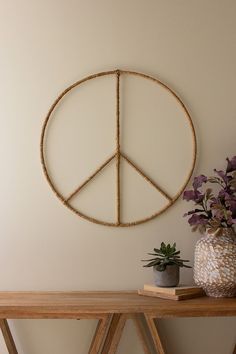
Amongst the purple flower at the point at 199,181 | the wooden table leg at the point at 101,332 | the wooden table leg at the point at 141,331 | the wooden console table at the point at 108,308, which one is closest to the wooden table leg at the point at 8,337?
the wooden console table at the point at 108,308

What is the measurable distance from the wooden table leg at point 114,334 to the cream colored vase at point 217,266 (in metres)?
0.29

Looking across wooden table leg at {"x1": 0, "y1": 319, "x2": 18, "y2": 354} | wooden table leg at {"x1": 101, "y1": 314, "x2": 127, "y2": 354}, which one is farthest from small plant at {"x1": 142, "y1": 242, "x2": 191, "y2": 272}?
wooden table leg at {"x1": 0, "y1": 319, "x2": 18, "y2": 354}

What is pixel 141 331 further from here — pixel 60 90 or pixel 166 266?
pixel 60 90

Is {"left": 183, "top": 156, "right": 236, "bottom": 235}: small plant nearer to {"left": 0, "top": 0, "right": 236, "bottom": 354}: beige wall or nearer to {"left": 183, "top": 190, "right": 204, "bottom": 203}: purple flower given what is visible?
{"left": 183, "top": 190, "right": 204, "bottom": 203}: purple flower

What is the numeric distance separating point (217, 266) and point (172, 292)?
171 mm

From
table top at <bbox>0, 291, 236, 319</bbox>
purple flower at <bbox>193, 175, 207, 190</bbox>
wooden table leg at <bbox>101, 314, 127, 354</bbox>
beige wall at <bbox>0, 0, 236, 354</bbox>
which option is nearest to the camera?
table top at <bbox>0, 291, 236, 319</bbox>

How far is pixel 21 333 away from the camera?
191 cm

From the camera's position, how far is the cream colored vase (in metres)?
1.71

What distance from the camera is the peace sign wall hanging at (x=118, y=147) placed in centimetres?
195

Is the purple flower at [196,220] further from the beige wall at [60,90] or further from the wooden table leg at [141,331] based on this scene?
the wooden table leg at [141,331]

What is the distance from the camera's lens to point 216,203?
177 centimetres

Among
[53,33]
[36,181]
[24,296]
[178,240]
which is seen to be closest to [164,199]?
[178,240]

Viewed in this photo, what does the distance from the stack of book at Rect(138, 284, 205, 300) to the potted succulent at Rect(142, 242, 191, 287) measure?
0.09 ft

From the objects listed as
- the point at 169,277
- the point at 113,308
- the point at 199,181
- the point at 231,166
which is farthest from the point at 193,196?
the point at 113,308
